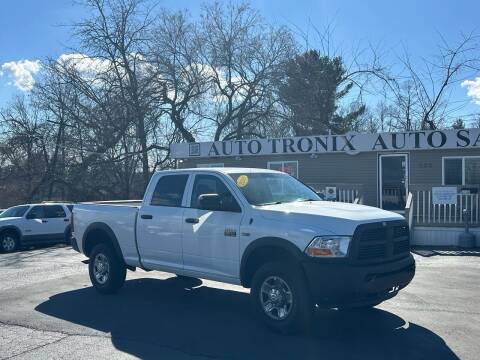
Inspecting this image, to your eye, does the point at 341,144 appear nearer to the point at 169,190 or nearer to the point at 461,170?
the point at 461,170

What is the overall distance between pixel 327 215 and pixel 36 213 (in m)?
14.5

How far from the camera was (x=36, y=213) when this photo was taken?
1819 centimetres

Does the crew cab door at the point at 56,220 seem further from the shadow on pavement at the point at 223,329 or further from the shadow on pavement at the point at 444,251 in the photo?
the shadow on pavement at the point at 444,251

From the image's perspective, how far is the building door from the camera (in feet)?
57.4

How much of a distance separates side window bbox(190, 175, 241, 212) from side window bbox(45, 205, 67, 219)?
1235 centimetres

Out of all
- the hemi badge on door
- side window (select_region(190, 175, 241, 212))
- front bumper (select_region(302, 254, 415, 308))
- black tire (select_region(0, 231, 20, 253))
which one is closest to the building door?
side window (select_region(190, 175, 241, 212))

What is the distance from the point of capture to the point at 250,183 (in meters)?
7.33

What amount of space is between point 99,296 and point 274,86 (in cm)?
2072

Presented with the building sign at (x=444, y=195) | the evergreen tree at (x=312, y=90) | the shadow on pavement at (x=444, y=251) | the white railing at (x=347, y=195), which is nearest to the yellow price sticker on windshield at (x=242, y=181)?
the shadow on pavement at (x=444, y=251)

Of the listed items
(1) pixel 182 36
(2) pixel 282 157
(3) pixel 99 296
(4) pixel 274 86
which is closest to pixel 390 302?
(3) pixel 99 296

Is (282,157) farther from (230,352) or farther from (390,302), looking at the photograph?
(230,352)

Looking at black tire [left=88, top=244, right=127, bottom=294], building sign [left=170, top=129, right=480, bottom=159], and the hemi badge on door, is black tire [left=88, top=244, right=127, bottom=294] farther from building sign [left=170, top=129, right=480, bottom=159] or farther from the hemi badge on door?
building sign [left=170, top=129, right=480, bottom=159]

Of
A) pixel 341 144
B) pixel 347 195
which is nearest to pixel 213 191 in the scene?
pixel 347 195

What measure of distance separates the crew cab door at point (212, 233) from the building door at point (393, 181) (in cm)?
1134
